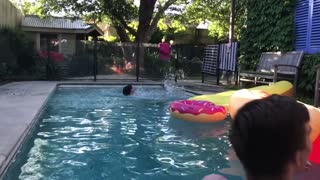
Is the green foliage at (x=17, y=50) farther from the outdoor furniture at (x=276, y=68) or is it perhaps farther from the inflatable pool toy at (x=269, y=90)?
the inflatable pool toy at (x=269, y=90)

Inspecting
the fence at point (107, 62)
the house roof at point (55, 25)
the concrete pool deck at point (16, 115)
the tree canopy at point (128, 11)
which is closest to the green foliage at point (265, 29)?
the concrete pool deck at point (16, 115)

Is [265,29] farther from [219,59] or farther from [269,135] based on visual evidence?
[269,135]

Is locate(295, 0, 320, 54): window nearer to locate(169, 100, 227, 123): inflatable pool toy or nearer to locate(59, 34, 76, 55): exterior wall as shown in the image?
locate(169, 100, 227, 123): inflatable pool toy

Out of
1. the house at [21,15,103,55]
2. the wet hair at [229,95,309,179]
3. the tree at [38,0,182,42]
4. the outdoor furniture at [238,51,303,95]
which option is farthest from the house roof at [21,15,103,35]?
the wet hair at [229,95,309,179]

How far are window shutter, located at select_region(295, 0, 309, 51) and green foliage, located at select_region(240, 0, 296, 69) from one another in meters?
0.14

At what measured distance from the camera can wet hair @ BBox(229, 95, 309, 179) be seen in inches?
47.8

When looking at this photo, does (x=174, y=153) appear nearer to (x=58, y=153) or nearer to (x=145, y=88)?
(x=58, y=153)

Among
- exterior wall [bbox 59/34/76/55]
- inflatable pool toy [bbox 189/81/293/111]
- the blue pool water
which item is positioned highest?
exterior wall [bbox 59/34/76/55]

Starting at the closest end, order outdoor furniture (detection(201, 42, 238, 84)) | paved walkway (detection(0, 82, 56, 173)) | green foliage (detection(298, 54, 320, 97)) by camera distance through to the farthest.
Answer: paved walkway (detection(0, 82, 56, 173))
green foliage (detection(298, 54, 320, 97))
outdoor furniture (detection(201, 42, 238, 84))

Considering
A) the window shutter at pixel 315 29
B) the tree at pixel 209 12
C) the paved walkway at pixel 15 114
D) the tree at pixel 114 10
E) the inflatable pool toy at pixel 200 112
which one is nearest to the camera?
the paved walkway at pixel 15 114

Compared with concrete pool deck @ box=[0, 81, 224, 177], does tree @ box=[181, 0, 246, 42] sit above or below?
above

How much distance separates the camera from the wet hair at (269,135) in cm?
121

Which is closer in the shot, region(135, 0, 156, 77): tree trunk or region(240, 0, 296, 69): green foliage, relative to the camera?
region(240, 0, 296, 69): green foliage

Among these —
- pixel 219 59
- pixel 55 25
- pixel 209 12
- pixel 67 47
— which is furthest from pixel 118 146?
pixel 55 25
